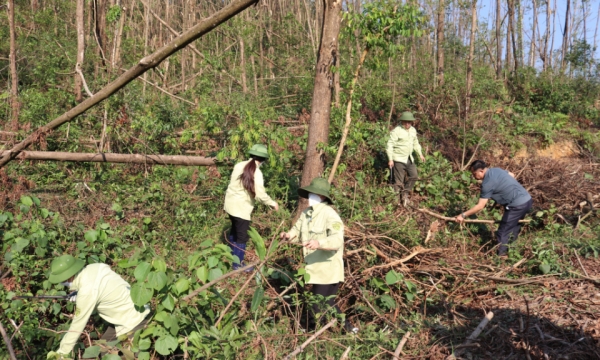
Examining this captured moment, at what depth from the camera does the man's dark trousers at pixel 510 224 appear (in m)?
6.17

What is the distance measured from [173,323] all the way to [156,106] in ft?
24.4

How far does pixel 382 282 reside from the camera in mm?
4988

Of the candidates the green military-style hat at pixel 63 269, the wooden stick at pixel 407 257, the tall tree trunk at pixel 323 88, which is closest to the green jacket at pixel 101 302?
the green military-style hat at pixel 63 269

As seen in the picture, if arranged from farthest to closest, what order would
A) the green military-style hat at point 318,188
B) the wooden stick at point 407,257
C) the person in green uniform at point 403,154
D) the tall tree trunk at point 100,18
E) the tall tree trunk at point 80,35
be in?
the tall tree trunk at point 100,18
the tall tree trunk at point 80,35
the person in green uniform at point 403,154
the wooden stick at point 407,257
the green military-style hat at point 318,188

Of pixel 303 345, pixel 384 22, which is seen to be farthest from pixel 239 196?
pixel 384 22

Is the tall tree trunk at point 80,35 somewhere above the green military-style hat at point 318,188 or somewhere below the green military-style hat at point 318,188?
above

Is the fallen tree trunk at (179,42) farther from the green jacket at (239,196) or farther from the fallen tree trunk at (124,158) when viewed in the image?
the fallen tree trunk at (124,158)

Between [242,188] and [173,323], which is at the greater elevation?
[242,188]

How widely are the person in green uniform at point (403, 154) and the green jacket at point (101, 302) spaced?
542cm

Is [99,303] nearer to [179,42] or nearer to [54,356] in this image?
[54,356]

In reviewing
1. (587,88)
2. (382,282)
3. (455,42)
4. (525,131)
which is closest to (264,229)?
(382,282)

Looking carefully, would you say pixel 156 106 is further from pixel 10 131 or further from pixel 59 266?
pixel 59 266

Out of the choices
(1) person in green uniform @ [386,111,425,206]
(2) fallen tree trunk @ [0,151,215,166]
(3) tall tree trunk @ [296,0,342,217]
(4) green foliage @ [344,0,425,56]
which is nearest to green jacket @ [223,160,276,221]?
(3) tall tree trunk @ [296,0,342,217]

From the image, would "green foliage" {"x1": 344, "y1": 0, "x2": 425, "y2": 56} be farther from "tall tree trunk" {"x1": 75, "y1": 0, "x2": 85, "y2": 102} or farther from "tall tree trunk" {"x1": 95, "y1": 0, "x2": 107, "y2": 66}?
"tall tree trunk" {"x1": 95, "y1": 0, "x2": 107, "y2": 66}
